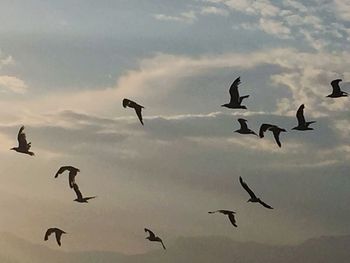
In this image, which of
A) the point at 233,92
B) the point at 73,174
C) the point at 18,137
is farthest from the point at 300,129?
the point at 18,137

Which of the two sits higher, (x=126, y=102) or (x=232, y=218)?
(x=126, y=102)

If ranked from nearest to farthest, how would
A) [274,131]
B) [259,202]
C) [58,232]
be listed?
[259,202] < [274,131] < [58,232]

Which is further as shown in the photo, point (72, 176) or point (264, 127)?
point (72, 176)

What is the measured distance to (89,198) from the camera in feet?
214

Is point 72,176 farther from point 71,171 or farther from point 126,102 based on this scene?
point 126,102

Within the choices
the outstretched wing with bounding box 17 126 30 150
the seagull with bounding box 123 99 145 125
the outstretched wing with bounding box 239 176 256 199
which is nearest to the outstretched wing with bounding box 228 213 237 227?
the outstretched wing with bounding box 239 176 256 199

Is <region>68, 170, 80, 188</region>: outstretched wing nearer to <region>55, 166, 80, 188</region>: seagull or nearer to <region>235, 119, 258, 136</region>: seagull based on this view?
<region>55, 166, 80, 188</region>: seagull

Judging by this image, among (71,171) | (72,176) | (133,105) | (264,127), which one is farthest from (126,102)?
(264,127)

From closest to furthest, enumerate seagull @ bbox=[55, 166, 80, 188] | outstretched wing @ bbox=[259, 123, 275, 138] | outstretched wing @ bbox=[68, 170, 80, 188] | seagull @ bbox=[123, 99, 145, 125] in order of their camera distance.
Answer: seagull @ bbox=[123, 99, 145, 125]
seagull @ bbox=[55, 166, 80, 188]
outstretched wing @ bbox=[259, 123, 275, 138]
outstretched wing @ bbox=[68, 170, 80, 188]

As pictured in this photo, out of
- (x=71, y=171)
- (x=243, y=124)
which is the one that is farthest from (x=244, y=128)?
(x=71, y=171)

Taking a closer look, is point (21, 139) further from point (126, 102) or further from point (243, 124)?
point (243, 124)

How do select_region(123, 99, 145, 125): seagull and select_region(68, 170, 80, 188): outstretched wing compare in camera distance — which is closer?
select_region(123, 99, 145, 125): seagull

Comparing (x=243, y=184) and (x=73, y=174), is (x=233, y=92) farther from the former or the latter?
(x=73, y=174)

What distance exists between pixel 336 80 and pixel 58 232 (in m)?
29.3
